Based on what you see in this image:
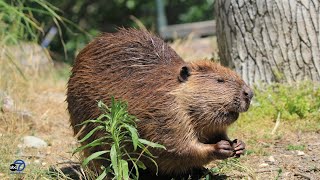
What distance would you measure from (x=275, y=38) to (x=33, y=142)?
2019 millimetres

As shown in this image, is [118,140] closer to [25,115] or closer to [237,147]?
[237,147]

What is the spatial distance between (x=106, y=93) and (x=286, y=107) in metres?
1.69

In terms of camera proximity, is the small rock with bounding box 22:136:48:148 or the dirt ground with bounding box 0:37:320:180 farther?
the small rock with bounding box 22:136:48:148

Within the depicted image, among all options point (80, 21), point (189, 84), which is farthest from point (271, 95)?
point (80, 21)

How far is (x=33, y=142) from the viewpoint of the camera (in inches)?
204

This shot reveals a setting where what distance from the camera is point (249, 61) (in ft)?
17.5

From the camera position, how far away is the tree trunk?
512cm

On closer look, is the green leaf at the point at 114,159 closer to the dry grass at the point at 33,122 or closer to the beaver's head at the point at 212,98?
the beaver's head at the point at 212,98

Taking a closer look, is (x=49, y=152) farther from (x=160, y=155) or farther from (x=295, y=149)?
(x=295, y=149)

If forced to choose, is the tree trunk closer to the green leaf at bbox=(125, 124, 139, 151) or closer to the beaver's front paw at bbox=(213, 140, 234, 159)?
the beaver's front paw at bbox=(213, 140, 234, 159)

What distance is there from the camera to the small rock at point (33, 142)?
5.14 m

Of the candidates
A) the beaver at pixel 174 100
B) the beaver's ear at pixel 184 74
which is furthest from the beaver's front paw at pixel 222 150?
the beaver's ear at pixel 184 74

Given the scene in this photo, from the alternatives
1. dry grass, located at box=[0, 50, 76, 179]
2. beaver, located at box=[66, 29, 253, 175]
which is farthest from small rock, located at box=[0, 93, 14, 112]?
beaver, located at box=[66, 29, 253, 175]

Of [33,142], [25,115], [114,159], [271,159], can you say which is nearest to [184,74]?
[114,159]
